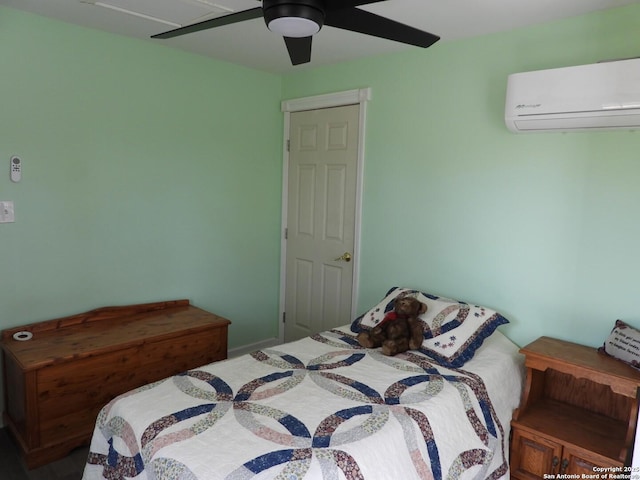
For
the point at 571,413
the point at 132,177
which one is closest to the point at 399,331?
the point at 571,413

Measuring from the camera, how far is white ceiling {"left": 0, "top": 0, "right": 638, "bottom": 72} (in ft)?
7.00

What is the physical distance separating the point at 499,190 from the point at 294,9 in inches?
66.7

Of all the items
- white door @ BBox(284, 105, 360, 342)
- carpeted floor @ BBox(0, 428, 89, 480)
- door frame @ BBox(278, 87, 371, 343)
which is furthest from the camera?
white door @ BBox(284, 105, 360, 342)

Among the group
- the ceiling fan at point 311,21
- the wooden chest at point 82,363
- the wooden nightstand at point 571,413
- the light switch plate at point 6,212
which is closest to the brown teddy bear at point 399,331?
the wooden nightstand at point 571,413

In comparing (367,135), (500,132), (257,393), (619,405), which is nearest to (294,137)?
(367,135)

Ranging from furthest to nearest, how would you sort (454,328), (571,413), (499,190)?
(499,190), (454,328), (571,413)

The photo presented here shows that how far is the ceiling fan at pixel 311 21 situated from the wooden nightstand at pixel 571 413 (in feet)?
5.10

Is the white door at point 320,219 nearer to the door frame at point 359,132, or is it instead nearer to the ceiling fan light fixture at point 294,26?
the door frame at point 359,132

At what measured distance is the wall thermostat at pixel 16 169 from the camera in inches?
96.7

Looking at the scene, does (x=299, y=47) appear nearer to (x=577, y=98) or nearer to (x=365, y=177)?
(x=577, y=98)

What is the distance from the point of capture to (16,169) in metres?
2.46

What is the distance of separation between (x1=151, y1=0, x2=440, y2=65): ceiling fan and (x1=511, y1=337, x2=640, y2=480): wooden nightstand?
1.55 metres

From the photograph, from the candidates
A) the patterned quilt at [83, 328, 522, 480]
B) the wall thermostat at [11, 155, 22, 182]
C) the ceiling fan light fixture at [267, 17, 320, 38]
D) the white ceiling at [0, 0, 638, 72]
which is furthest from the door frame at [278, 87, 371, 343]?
the wall thermostat at [11, 155, 22, 182]

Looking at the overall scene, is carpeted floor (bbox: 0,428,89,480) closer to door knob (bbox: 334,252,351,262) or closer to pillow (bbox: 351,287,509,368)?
pillow (bbox: 351,287,509,368)
